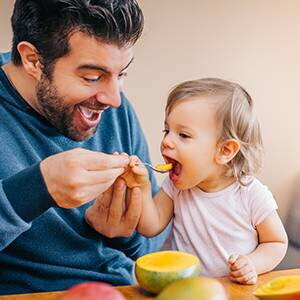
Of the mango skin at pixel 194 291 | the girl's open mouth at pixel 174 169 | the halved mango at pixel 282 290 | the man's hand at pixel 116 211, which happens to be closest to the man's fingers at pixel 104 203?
the man's hand at pixel 116 211

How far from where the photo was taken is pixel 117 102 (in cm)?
133

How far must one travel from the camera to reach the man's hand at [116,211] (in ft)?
4.10

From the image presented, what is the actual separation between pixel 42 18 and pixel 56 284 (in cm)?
58

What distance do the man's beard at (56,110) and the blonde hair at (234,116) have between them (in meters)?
0.22

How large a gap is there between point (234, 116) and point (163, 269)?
1.58 feet

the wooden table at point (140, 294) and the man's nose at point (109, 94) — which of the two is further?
the man's nose at point (109, 94)

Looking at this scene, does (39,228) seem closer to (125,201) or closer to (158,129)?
(125,201)

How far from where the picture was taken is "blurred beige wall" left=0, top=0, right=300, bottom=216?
228 cm

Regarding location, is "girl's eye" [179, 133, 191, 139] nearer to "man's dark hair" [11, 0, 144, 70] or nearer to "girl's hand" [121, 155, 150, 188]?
"girl's hand" [121, 155, 150, 188]

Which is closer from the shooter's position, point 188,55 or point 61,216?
point 61,216

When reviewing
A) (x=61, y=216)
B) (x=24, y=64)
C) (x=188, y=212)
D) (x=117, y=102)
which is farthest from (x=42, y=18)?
(x=188, y=212)

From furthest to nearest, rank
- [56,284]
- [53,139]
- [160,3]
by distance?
[160,3], [53,139], [56,284]

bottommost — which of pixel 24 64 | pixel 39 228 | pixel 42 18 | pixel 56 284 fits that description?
pixel 56 284

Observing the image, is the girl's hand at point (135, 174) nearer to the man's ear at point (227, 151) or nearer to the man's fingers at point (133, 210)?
the man's fingers at point (133, 210)
